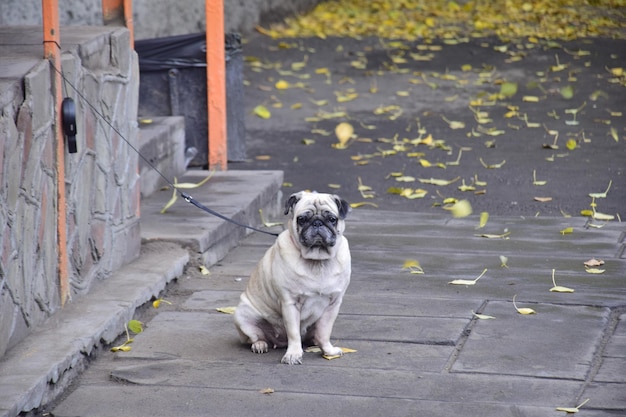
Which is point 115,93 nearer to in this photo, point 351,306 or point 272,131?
point 351,306

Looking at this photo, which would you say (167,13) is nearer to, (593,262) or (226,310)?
(593,262)

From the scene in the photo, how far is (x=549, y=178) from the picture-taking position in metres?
8.32

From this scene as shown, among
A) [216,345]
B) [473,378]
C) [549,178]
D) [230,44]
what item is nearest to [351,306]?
[216,345]

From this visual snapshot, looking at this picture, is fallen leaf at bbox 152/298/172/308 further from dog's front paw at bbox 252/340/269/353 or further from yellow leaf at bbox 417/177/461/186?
yellow leaf at bbox 417/177/461/186

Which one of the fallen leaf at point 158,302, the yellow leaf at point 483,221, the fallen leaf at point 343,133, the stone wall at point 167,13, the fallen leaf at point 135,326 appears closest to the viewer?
the fallen leaf at point 135,326

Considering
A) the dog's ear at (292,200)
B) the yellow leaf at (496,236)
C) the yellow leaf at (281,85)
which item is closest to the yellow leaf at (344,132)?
the yellow leaf at (281,85)

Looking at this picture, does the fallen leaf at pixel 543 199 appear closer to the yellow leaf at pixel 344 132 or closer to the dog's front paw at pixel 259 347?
the yellow leaf at pixel 344 132

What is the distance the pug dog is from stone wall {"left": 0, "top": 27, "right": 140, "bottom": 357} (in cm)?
90

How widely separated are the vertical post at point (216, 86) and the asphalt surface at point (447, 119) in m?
0.66

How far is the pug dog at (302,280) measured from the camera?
427 centimetres

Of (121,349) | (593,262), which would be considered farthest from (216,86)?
(121,349)

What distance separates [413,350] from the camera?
461 cm

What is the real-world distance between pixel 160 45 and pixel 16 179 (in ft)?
14.6

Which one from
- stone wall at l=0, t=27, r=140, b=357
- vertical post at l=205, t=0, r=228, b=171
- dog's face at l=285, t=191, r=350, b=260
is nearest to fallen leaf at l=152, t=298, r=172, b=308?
stone wall at l=0, t=27, r=140, b=357
